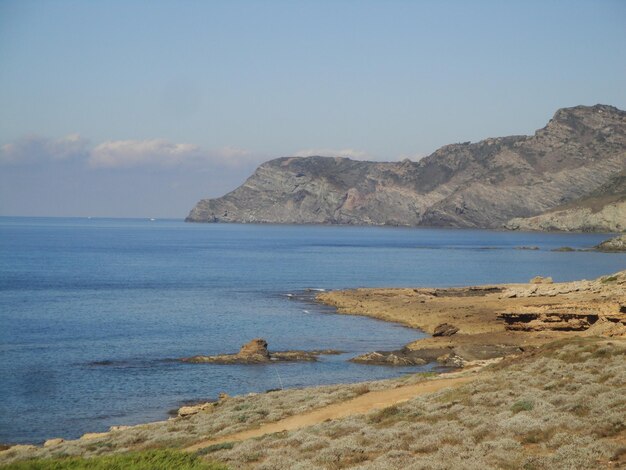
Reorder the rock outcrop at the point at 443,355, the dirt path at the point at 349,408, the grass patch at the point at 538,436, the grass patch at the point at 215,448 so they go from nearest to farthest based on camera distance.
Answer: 1. the grass patch at the point at 538,436
2. the grass patch at the point at 215,448
3. the dirt path at the point at 349,408
4. the rock outcrop at the point at 443,355

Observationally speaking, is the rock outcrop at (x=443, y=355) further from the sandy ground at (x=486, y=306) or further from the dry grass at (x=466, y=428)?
the dry grass at (x=466, y=428)

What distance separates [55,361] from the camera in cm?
4669

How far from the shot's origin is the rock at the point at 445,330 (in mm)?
53625

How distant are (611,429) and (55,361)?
36968mm

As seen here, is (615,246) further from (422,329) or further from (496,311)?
(422,329)

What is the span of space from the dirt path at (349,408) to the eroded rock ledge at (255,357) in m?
17.9

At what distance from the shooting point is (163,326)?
62.1 meters

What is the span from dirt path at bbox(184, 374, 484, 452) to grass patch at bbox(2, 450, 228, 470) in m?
3.65

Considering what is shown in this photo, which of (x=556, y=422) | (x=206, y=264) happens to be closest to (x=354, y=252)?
(x=206, y=264)

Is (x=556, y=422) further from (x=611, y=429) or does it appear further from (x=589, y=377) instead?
(x=589, y=377)

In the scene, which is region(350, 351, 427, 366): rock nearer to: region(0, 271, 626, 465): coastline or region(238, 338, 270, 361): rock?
region(0, 271, 626, 465): coastline

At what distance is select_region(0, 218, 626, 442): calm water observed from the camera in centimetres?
3734

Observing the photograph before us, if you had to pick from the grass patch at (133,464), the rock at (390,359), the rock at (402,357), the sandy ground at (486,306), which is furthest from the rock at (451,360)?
the grass patch at (133,464)

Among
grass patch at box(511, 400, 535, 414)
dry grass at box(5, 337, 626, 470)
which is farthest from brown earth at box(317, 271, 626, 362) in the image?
grass patch at box(511, 400, 535, 414)
